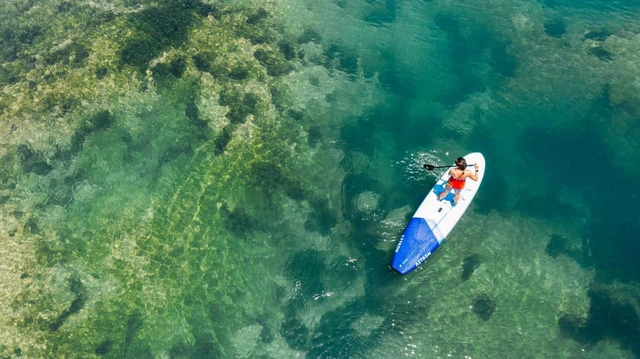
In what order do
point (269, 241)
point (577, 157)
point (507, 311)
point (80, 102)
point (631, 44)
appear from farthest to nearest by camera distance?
point (631, 44) < point (80, 102) < point (577, 157) < point (269, 241) < point (507, 311)

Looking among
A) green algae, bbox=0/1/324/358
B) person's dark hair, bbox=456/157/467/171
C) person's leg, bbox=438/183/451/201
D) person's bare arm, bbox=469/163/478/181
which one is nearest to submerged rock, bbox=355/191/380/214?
green algae, bbox=0/1/324/358

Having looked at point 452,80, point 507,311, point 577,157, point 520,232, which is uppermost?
point 452,80

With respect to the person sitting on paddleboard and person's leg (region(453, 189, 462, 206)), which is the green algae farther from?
person's leg (region(453, 189, 462, 206))

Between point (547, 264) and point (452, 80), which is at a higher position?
point (452, 80)

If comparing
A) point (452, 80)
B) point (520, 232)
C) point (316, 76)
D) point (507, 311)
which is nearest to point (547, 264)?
point (520, 232)

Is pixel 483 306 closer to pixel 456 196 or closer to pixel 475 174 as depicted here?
pixel 456 196

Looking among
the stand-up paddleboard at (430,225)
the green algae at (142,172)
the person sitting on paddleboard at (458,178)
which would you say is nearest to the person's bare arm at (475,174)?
the person sitting on paddleboard at (458,178)

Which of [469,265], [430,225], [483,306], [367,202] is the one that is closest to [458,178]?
[430,225]

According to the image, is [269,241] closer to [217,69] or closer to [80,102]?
[217,69]
